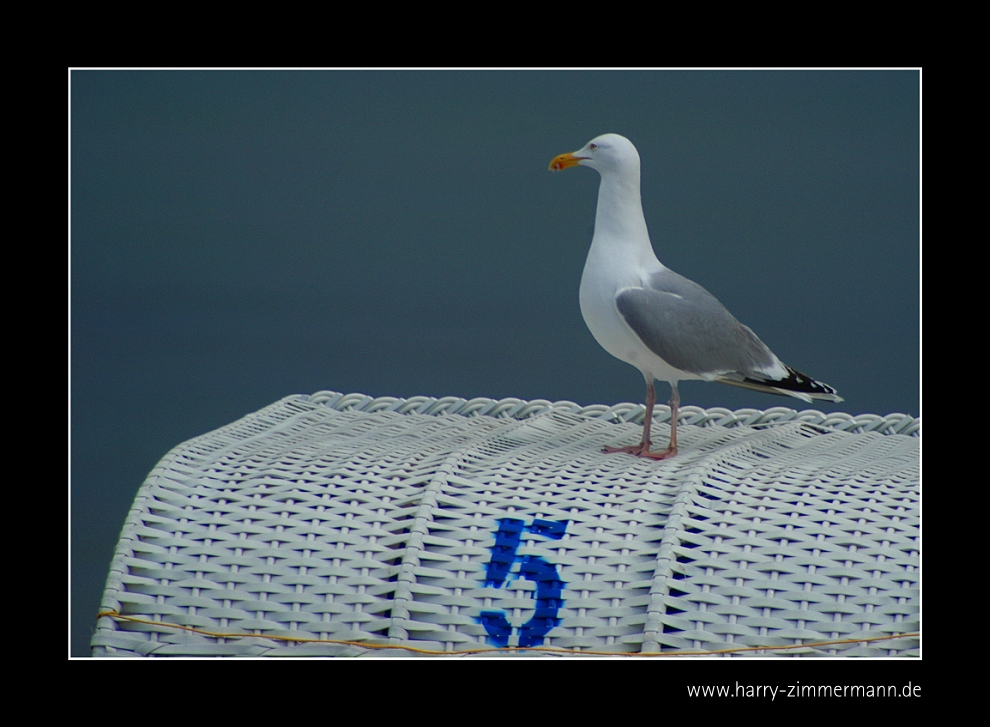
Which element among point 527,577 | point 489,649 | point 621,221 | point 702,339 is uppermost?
point 621,221

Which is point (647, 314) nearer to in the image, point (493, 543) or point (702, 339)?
point (702, 339)

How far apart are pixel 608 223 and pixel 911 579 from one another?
3.57 ft

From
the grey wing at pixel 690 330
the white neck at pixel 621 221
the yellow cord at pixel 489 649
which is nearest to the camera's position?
the yellow cord at pixel 489 649

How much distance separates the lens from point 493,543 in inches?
92.4

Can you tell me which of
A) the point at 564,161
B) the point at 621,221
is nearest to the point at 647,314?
the point at 621,221

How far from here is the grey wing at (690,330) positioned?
8.77 feet

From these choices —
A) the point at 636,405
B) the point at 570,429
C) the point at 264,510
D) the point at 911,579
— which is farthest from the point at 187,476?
the point at 911,579

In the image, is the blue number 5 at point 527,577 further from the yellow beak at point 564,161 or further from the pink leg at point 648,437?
the yellow beak at point 564,161

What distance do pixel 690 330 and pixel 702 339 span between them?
0.12 feet

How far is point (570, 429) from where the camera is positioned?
3.10 meters

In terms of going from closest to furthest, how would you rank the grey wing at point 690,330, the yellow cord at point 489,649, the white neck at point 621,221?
the yellow cord at point 489,649 < the grey wing at point 690,330 < the white neck at point 621,221

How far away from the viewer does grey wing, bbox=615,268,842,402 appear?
8.78 ft

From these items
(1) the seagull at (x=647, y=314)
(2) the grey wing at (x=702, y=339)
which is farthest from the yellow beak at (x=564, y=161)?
(2) the grey wing at (x=702, y=339)

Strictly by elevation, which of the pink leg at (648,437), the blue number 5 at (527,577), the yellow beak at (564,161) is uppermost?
the yellow beak at (564,161)
